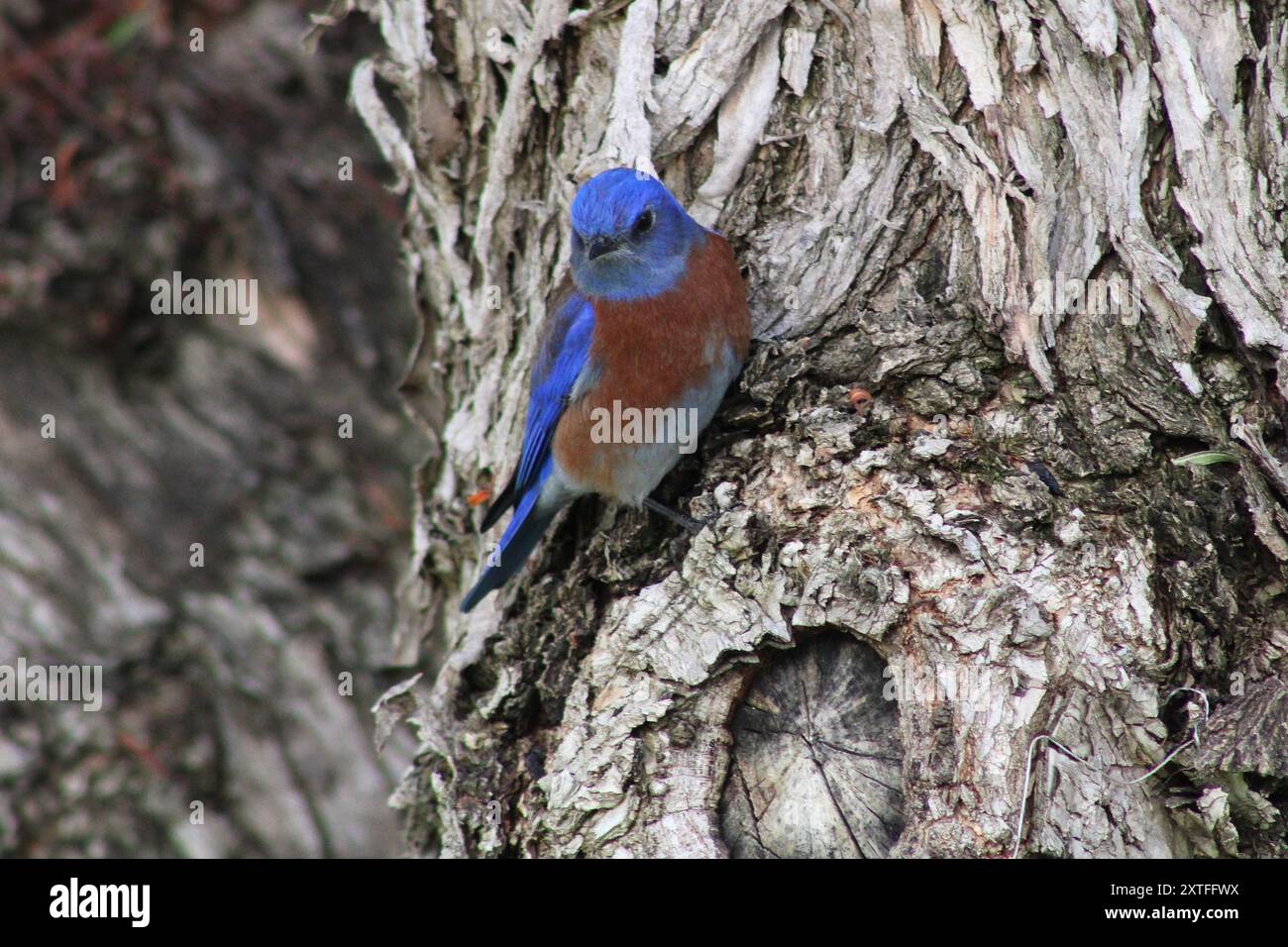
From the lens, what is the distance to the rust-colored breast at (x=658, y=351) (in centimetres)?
363

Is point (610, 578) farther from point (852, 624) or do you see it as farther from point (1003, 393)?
point (1003, 393)

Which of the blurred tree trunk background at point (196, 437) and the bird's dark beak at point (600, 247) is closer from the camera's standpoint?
the bird's dark beak at point (600, 247)

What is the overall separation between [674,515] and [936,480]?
2.41 feet

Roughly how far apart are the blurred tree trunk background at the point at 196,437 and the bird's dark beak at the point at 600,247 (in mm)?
2137

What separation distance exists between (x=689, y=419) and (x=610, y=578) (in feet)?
1.71

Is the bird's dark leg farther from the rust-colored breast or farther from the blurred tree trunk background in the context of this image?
the blurred tree trunk background

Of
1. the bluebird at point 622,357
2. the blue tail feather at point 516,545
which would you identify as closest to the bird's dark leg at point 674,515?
the bluebird at point 622,357

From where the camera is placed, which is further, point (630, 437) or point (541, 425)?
point (541, 425)

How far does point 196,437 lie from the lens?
17.5 ft

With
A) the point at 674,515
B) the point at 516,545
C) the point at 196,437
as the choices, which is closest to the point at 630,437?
the point at 674,515

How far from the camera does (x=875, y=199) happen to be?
3432 mm

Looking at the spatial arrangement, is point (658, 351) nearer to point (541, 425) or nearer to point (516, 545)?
point (541, 425)

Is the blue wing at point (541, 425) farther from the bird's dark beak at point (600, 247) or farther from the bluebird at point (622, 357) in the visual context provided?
the bird's dark beak at point (600, 247)

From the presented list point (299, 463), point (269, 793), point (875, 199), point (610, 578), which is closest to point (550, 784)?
point (610, 578)
